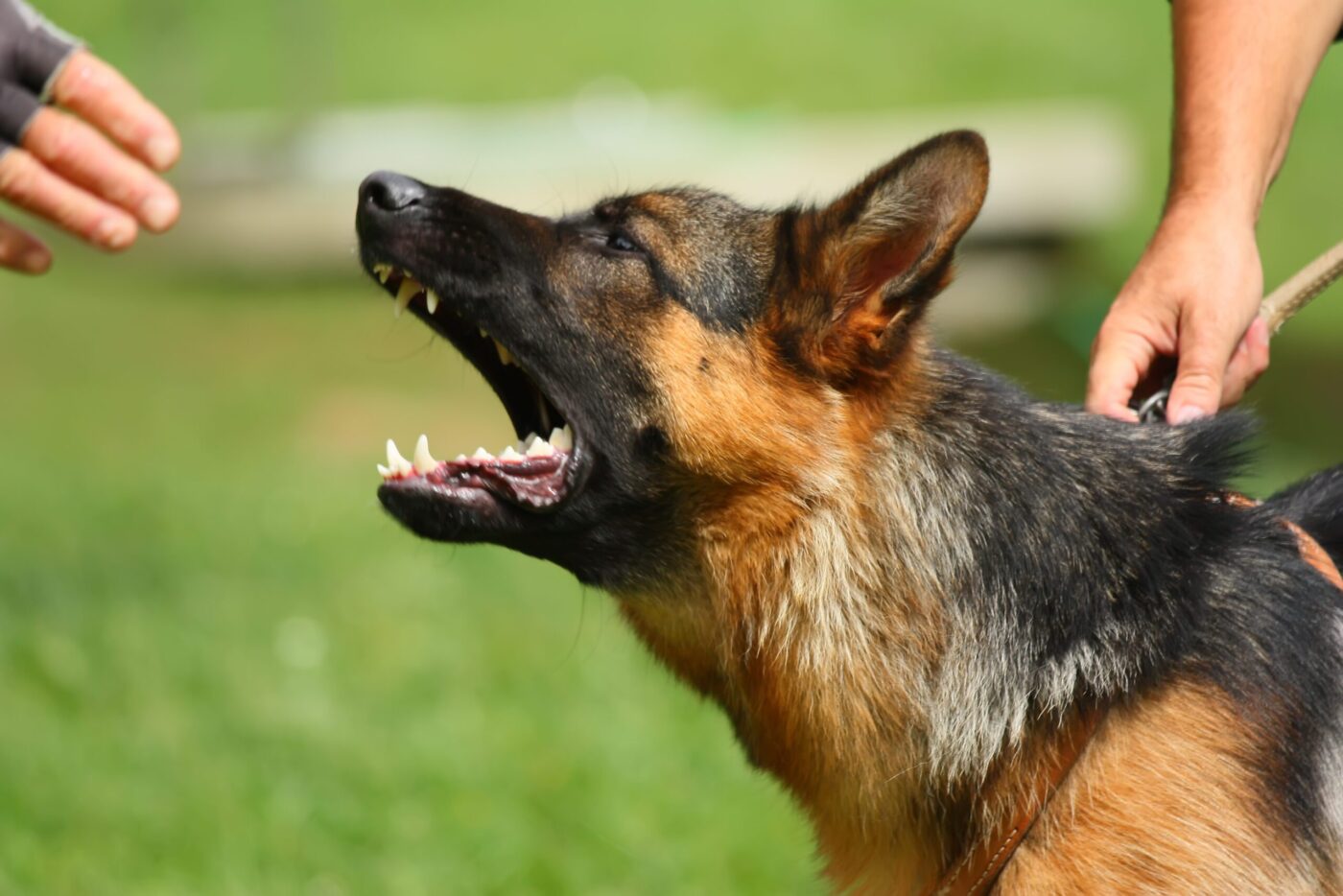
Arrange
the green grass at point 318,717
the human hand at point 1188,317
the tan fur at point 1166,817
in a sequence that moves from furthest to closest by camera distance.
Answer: the green grass at point 318,717 < the human hand at point 1188,317 < the tan fur at point 1166,817

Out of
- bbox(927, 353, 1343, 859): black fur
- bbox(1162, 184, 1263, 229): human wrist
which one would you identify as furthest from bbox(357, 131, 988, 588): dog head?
bbox(1162, 184, 1263, 229): human wrist

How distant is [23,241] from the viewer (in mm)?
3758

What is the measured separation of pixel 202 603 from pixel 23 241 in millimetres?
3163

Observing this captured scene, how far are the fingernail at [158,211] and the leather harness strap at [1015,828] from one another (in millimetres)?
2490

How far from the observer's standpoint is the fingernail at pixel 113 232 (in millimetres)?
3701

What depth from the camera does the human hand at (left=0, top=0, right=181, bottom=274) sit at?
11.8ft

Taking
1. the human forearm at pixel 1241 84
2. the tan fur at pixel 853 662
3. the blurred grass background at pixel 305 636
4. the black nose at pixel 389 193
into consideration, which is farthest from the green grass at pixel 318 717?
the human forearm at pixel 1241 84

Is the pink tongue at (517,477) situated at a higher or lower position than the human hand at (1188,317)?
lower

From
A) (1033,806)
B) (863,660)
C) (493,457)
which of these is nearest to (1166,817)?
(1033,806)

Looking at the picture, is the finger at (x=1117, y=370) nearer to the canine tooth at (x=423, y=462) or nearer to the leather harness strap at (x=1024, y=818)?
the leather harness strap at (x=1024, y=818)

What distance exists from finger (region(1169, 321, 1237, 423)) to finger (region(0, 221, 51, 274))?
2932 millimetres

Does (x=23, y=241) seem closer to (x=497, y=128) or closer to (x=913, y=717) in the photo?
(x=913, y=717)

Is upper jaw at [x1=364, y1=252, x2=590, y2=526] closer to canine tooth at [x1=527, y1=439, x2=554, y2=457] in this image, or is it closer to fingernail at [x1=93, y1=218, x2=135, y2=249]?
canine tooth at [x1=527, y1=439, x2=554, y2=457]

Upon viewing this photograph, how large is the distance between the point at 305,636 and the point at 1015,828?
13.1 feet
